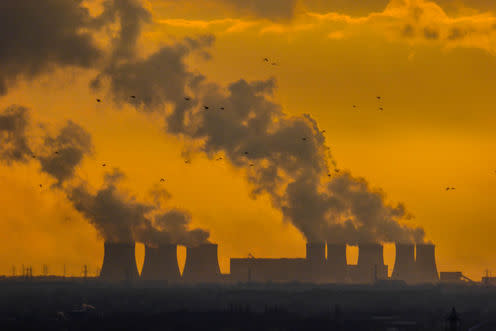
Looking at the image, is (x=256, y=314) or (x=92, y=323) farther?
(x=256, y=314)

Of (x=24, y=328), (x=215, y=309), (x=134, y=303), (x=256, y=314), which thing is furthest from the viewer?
(x=134, y=303)

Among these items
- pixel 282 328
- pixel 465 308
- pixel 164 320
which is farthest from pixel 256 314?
pixel 465 308

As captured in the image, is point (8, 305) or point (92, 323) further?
point (8, 305)

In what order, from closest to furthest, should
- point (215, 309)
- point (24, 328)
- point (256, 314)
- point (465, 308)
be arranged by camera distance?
point (24, 328) < point (256, 314) < point (215, 309) < point (465, 308)

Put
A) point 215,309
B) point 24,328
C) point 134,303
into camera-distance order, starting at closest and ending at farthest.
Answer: point 24,328 → point 215,309 → point 134,303

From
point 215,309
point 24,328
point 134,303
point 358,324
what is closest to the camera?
point 24,328

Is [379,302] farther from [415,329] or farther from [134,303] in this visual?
[415,329]

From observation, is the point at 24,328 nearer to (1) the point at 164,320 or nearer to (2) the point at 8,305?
(1) the point at 164,320

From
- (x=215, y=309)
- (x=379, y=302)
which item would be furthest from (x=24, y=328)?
(x=379, y=302)
